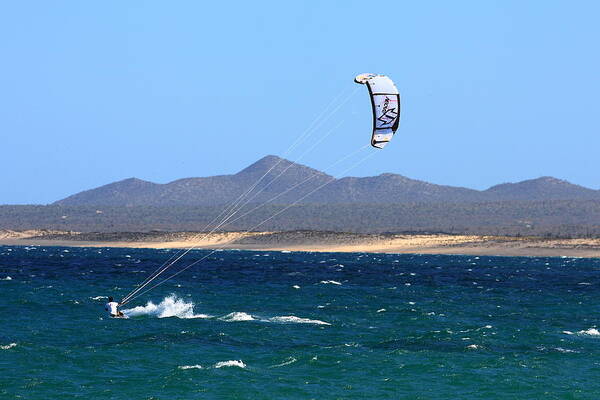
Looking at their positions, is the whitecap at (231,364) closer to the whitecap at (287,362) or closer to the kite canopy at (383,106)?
the whitecap at (287,362)

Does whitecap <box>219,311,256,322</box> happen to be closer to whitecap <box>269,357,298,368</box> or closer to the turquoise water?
the turquoise water

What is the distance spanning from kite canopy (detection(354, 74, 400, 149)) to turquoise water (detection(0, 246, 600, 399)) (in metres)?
8.74

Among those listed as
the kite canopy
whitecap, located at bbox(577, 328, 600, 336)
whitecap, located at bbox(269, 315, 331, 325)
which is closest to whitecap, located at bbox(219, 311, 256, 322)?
whitecap, located at bbox(269, 315, 331, 325)

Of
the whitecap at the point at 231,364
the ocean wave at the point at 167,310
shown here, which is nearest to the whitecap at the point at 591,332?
the ocean wave at the point at 167,310

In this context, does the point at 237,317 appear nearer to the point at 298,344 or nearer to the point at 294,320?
the point at 294,320

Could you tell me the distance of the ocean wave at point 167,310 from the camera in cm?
5334

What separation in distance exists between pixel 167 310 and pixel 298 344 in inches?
573

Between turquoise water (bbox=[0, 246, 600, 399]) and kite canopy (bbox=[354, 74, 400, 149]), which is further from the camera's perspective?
kite canopy (bbox=[354, 74, 400, 149])

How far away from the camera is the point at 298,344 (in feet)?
140

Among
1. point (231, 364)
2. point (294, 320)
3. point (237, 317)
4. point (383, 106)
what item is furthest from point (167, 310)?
point (383, 106)

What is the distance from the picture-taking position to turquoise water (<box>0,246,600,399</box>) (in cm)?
3400

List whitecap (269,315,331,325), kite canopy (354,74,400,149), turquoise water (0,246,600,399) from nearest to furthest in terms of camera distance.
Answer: turquoise water (0,246,600,399) < kite canopy (354,74,400,149) < whitecap (269,315,331,325)

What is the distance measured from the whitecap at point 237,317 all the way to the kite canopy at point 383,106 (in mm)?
14003

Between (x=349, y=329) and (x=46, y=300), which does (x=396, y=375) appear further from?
(x=46, y=300)
